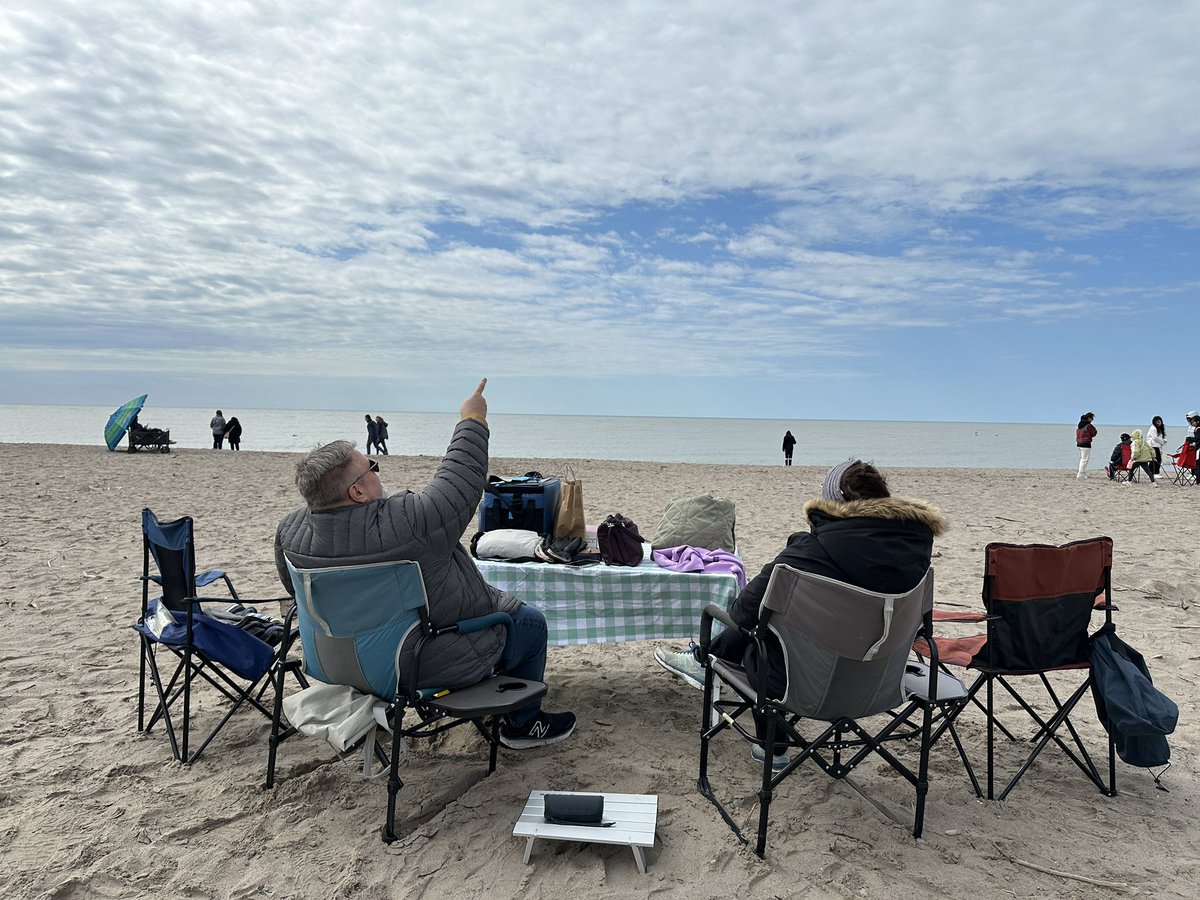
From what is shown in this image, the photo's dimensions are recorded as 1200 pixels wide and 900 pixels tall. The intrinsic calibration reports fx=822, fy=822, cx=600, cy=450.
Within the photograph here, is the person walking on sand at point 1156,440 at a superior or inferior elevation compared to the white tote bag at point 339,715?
superior

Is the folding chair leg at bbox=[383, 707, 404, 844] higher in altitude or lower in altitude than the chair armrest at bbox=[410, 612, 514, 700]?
lower

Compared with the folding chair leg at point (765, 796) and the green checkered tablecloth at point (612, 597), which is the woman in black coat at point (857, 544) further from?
the green checkered tablecloth at point (612, 597)

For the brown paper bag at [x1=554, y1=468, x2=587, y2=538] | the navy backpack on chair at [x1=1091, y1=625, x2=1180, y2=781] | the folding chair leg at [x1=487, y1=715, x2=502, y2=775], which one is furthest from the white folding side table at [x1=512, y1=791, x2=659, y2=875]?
the navy backpack on chair at [x1=1091, y1=625, x2=1180, y2=781]

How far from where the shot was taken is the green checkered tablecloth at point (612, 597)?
370 centimetres

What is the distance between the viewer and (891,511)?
2.77 m

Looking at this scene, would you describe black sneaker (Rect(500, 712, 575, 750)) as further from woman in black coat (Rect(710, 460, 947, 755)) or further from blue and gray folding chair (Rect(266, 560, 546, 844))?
woman in black coat (Rect(710, 460, 947, 755))

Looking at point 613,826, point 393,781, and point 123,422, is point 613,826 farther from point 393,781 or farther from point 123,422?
point 123,422

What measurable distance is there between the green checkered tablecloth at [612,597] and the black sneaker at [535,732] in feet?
1.12

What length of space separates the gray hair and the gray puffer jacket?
46 mm

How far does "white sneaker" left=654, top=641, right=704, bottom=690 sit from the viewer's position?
4327 millimetres

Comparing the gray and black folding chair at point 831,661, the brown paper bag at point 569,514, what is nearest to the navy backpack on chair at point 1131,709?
the gray and black folding chair at point 831,661

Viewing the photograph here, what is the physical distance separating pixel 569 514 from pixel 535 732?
105 centimetres

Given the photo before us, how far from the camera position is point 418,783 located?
10.8ft

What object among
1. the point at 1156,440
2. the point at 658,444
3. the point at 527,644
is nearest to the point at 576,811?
the point at 527,644
